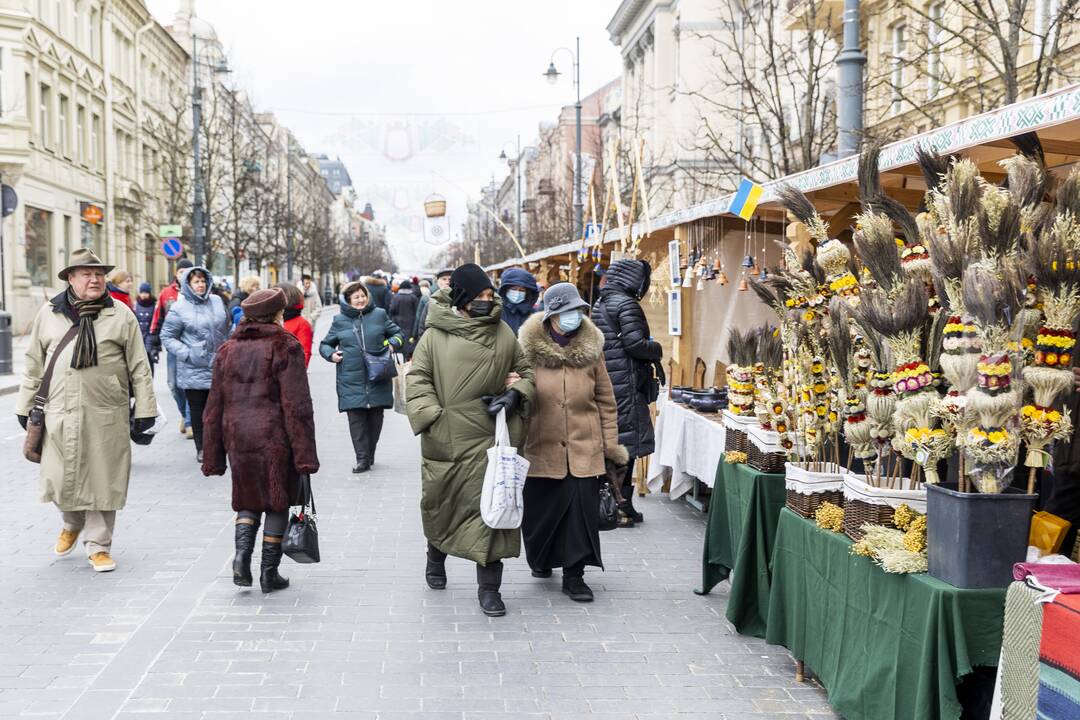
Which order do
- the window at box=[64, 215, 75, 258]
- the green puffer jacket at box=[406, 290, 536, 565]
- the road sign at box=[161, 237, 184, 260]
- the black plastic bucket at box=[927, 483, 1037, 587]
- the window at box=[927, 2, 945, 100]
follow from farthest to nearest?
the window at box=[64, 215, 75, 258] → the road sign at box=[161, 237, 184, 260] → the window at box=[927, 2, 945, 100] → the green puffer jacket at box=[406, 290, 536, 565] → the black plastic bucket at box=[927, 483, 1037, 587]

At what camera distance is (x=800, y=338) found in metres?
5.11

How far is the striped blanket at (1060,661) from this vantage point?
3.02 m

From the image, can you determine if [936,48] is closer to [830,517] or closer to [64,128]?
[830,517]

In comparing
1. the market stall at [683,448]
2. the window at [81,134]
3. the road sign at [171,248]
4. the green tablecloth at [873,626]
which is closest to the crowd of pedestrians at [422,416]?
the market stall at [683,448]

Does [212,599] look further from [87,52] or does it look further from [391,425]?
[87,52]

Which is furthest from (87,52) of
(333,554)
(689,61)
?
(333,554)

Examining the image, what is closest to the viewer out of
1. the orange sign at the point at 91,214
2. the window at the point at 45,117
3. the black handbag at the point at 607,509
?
the black handbag at the point at 607,509

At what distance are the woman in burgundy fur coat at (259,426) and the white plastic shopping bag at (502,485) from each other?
3.53ft

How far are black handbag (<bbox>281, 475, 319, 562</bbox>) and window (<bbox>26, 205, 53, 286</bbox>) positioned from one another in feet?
92.7

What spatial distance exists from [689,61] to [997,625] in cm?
4589

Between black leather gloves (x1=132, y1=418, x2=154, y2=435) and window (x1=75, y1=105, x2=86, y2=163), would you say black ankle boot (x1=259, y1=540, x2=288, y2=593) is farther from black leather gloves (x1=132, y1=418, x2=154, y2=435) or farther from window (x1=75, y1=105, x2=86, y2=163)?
window (x1=75, y1=105, x2=86, y2=163)

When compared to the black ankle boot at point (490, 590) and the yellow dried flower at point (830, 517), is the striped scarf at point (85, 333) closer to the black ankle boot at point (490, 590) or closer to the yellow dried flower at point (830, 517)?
the black ankle boot at point (490, 590)

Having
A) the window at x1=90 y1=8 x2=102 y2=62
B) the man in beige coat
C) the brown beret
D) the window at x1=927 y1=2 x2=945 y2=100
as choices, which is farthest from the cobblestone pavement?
the window at x1=90 y1=8 x2=102 y2=62

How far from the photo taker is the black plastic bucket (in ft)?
11.7
